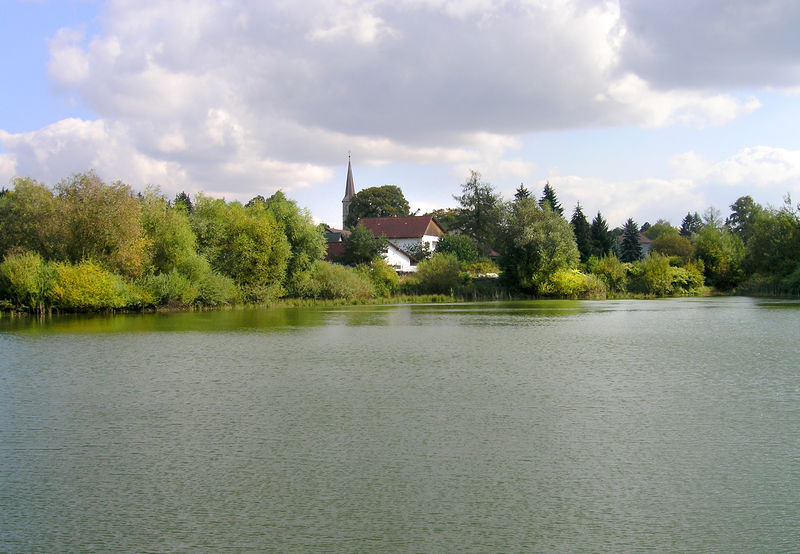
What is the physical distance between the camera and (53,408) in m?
12.4

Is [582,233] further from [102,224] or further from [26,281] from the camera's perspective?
[26,281]

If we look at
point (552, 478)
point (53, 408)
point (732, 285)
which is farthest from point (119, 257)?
point (732, 285)

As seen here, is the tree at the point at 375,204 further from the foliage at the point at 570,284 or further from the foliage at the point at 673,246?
the foliage at the point at 570,284

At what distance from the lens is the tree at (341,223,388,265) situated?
73000mm

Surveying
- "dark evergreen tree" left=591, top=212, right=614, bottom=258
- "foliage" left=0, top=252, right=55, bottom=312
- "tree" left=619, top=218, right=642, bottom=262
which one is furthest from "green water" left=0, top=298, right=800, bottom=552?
"tree" left=619, top=218, right=642, bottom=262

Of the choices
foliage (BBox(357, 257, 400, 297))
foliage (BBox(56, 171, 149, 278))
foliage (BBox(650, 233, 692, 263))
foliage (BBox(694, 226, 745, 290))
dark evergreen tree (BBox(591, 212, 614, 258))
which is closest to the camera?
foliage (BBox(56, 171, 149, 278))

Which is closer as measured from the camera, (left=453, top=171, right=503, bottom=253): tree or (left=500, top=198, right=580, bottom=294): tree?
(left=500, top=198, right=580, bottom=294): tree

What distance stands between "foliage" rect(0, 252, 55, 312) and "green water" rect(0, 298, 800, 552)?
67.5ft

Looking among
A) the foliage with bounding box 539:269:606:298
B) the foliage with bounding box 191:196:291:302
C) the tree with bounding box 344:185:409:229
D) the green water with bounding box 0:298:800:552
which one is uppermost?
the tree with bounding box 344:185:409:229

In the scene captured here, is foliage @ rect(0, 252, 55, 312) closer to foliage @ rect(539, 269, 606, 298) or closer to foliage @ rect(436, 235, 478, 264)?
foliage @ rect(539, 269, 606, 298)

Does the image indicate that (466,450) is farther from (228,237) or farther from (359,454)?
(228,237)

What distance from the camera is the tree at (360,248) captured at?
73.0 meters

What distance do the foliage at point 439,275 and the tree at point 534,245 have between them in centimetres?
454

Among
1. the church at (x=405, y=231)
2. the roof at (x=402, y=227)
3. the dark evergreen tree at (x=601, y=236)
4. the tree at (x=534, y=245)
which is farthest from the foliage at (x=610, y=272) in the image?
the roof at (x=402, y=227)
